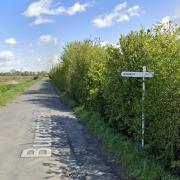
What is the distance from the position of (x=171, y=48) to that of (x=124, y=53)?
2958 millimetres

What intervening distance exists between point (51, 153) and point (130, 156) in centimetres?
233

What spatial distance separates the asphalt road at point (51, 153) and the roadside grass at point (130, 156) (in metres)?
0.30

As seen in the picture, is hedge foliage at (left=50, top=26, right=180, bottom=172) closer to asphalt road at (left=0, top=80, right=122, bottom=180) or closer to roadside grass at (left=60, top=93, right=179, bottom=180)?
roadside grass at (left=60, top=93, right=179, bottom=180)

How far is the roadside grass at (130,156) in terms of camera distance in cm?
742

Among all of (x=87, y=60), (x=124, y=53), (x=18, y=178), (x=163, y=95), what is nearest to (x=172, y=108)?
(x=163, y=95)

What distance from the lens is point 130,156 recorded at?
889cm

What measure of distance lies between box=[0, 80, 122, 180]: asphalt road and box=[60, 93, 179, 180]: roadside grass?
0.97 feet

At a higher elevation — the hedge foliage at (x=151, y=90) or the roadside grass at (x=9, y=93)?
the hedge foliage at (x=151, y=90)

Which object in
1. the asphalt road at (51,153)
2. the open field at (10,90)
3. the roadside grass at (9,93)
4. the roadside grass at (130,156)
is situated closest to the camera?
the roadside grass at (130,156)

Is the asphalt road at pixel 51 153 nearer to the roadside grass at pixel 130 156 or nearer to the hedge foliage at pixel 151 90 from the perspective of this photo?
the roadside grass at pixel 130 156

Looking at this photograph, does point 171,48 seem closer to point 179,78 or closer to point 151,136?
point 179,78

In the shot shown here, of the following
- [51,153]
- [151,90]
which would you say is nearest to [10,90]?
[51,153]

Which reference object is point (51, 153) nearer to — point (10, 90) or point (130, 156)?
point (130, 156)

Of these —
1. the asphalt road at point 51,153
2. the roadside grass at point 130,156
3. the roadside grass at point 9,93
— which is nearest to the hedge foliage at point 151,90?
the roadside grass at point 130,156
